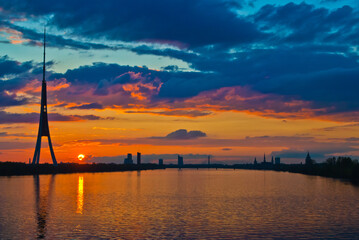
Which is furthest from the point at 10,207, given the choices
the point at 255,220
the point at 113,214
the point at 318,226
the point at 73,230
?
the point at 318,226

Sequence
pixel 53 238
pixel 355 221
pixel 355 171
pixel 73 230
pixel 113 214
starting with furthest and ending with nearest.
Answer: pixel 355 171 → pixel 113 214 → pixel 355 221 → pixel 73 230 → pixel 53 238

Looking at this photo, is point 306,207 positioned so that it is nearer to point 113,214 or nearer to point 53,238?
point 113,214

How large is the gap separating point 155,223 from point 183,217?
6351 mm

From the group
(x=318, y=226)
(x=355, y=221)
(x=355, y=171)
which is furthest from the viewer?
(x=355, y=171)

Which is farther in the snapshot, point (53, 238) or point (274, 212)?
point (274, 212)

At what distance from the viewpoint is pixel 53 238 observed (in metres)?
41.0

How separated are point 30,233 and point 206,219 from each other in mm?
20565

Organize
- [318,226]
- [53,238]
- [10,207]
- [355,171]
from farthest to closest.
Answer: [355,171]
[10,207]
[318,226]
[53,238]

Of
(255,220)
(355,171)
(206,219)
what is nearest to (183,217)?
(206,219)

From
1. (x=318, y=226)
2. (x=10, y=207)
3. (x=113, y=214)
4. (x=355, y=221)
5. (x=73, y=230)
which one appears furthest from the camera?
(x=10, y=207)

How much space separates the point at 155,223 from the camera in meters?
50.6

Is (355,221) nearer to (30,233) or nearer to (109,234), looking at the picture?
(109,234)

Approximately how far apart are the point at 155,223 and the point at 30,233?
13.7 m

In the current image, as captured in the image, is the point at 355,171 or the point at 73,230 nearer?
the point at 73,230
